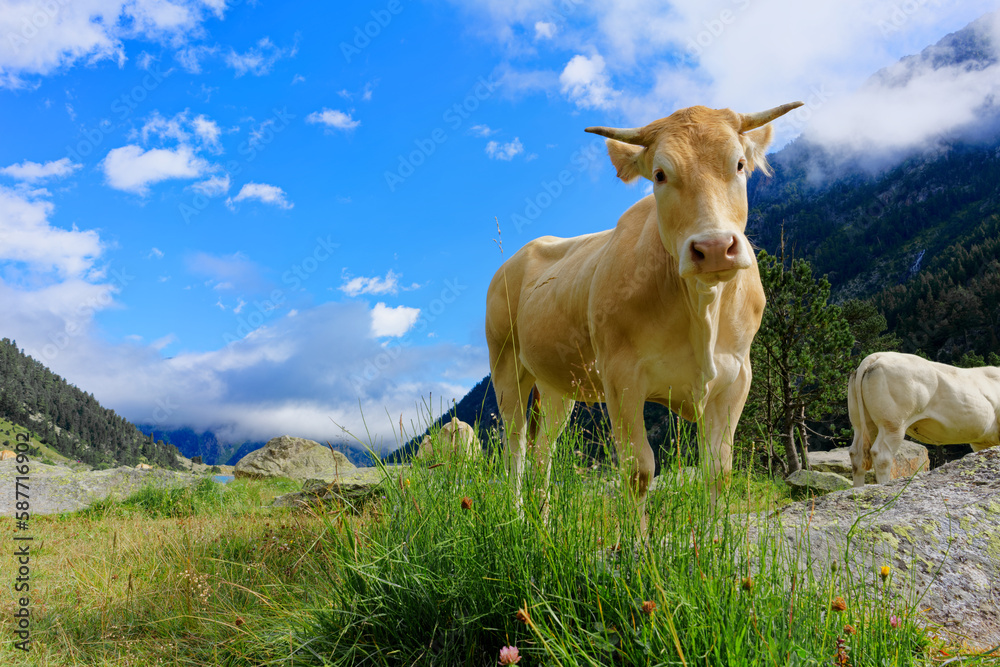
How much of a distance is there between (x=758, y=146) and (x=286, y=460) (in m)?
16.4

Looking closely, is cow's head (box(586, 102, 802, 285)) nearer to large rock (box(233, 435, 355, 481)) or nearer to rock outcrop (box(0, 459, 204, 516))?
rock outcrop (box(0, 459, 204, 516))

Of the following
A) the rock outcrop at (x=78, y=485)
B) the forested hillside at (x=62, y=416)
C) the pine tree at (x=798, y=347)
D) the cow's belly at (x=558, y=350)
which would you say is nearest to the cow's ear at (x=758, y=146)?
the cow's belly at (x=558, y=350)

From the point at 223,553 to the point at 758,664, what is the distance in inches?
171

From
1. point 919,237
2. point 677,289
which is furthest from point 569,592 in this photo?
point 919,237

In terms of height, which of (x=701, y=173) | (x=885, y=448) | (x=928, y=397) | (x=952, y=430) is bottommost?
(x=885, y=448)

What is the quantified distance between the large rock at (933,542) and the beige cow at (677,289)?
61 cm

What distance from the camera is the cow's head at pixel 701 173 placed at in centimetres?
289

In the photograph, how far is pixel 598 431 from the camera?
274 cm

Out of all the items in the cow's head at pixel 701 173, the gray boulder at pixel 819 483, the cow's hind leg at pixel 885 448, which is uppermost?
the cow's head at pixel 701 173

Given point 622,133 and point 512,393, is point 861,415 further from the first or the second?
point 622,133

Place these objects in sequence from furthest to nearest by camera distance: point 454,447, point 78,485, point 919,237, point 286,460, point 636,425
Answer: point 919,237
point 286,460
point 78,485
point 636,425
point 454,447

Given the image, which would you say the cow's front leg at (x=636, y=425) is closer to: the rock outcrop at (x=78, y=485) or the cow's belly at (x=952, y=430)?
the rock outcrop at (x=78, y=485)

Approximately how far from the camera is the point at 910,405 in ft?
33.1

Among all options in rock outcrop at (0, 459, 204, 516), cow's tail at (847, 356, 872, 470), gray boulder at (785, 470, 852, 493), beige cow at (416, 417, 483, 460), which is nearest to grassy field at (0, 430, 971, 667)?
beige cow at (416, 417, 483, 460)
